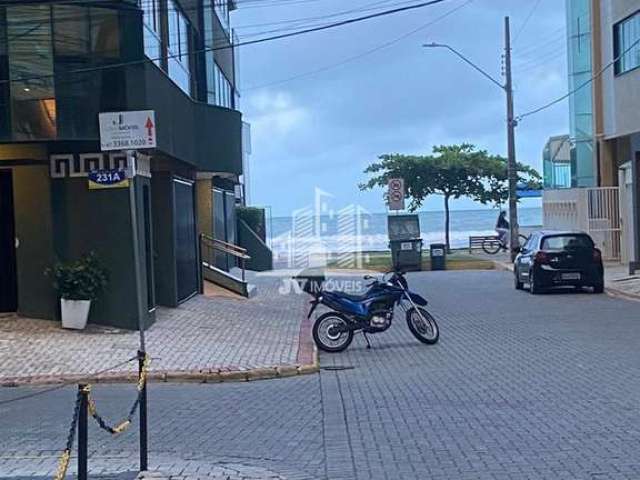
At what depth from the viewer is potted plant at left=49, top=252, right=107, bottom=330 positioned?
50.3 feet

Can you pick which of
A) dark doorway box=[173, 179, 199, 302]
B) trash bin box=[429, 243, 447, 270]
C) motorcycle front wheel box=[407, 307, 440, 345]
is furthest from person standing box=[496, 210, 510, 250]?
motorcycle front wheel box=[407, 307, 440, 345]

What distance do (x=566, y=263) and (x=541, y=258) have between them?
62cm

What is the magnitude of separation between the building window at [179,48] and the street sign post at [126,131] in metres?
10.7

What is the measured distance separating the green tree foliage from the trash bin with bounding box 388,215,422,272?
1907 centimetres

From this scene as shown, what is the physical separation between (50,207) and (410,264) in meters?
25.2

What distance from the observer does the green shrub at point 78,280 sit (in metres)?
15.3

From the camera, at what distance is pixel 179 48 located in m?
21.2

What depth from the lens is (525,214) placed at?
94.2m

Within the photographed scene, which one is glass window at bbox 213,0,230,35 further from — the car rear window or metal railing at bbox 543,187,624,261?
metal railing at bbox 543,187,624,261

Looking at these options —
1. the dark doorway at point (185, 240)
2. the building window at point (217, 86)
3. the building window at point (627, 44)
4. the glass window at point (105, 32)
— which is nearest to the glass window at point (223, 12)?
the building window at point (217, 86)

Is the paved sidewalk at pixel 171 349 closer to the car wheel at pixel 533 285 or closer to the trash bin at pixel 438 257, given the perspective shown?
the car wheel at pixel 533 285

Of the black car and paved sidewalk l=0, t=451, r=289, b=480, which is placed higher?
the black car

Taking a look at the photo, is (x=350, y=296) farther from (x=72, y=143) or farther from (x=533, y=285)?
(x=533, y=285)

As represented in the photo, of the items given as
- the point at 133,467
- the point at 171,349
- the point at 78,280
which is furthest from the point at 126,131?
the point at 78,280
